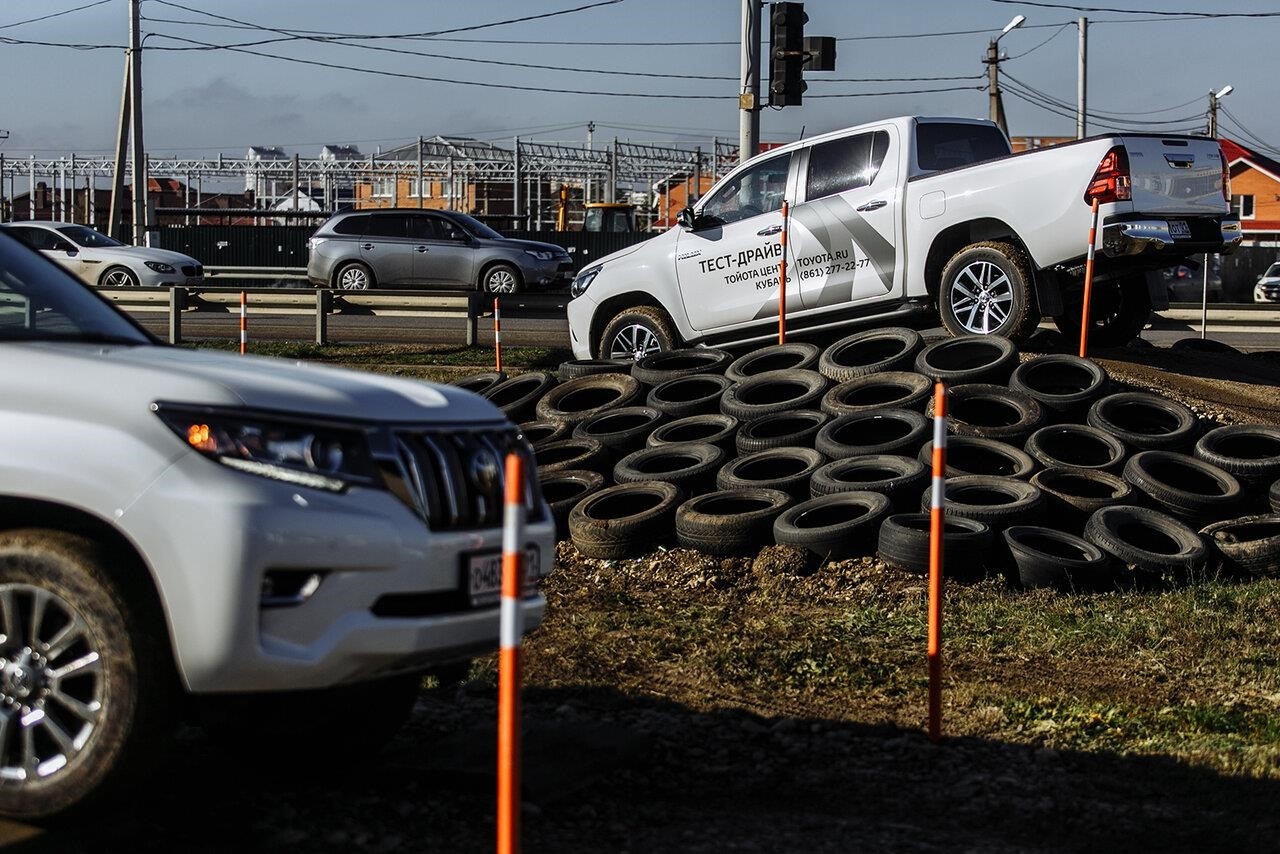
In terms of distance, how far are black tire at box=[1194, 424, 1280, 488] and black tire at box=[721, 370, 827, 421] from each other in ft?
8.66

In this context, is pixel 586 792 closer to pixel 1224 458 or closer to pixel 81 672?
pixel 81 672

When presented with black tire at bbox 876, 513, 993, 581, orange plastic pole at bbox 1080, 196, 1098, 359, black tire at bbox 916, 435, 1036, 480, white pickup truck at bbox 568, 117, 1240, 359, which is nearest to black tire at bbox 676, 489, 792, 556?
black tire at bbox 876, 513, 993, 581

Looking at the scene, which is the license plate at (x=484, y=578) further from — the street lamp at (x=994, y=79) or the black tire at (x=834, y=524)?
the street lamp at (x=994, y=79)

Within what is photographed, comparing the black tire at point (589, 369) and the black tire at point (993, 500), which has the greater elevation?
the black tire at point (589, 369)

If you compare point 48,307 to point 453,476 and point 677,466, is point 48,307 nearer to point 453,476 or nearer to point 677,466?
point 453,476

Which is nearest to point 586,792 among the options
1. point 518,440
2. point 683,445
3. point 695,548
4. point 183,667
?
point 518,440

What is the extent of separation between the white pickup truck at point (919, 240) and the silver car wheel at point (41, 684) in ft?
29.7

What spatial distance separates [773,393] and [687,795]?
257 inches

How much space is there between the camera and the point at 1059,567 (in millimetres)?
8203

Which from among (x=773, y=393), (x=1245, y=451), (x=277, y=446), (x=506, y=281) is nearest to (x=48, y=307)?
(x=277, y=446)

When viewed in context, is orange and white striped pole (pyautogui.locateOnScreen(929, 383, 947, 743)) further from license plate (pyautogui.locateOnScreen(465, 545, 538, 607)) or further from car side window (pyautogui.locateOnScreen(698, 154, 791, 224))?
car side window (pyautogui.locateOnScreen(698, 154, 791, 224))

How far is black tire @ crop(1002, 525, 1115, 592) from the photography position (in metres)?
8.22

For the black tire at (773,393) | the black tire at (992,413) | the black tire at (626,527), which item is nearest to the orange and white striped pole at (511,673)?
the black tire at (626,527)

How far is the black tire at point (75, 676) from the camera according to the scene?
12.7 feet
